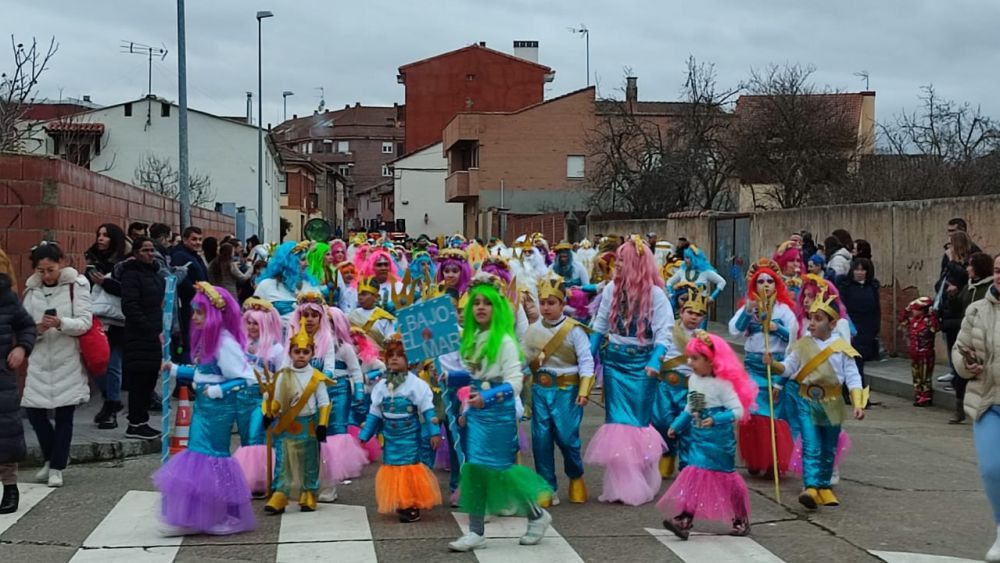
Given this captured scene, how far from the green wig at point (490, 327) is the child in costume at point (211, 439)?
1584 millimetres

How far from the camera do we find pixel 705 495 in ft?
24.5

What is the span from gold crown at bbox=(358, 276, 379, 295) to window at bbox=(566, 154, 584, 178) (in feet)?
151

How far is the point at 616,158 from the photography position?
42906mm

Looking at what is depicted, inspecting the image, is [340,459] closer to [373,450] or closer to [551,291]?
[373,450]

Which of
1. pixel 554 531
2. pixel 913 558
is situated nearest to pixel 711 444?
pixel 554 531

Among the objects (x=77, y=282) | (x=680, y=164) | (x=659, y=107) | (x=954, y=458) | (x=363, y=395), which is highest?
(x=659, y=107)

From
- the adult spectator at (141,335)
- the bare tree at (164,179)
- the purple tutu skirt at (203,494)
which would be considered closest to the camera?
the purple tutu skirt at (203,494)

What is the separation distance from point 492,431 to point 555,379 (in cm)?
130

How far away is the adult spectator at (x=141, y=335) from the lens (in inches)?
436

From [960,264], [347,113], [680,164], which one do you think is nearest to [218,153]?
[680,164]

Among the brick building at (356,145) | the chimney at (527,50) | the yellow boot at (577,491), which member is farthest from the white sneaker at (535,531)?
the brick building at (356,145)

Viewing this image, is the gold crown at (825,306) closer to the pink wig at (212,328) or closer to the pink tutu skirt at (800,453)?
the pink tutu skirt at (800,453)

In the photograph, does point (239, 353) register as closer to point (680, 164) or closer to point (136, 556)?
point (136, 556)

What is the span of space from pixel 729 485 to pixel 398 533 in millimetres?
2147
